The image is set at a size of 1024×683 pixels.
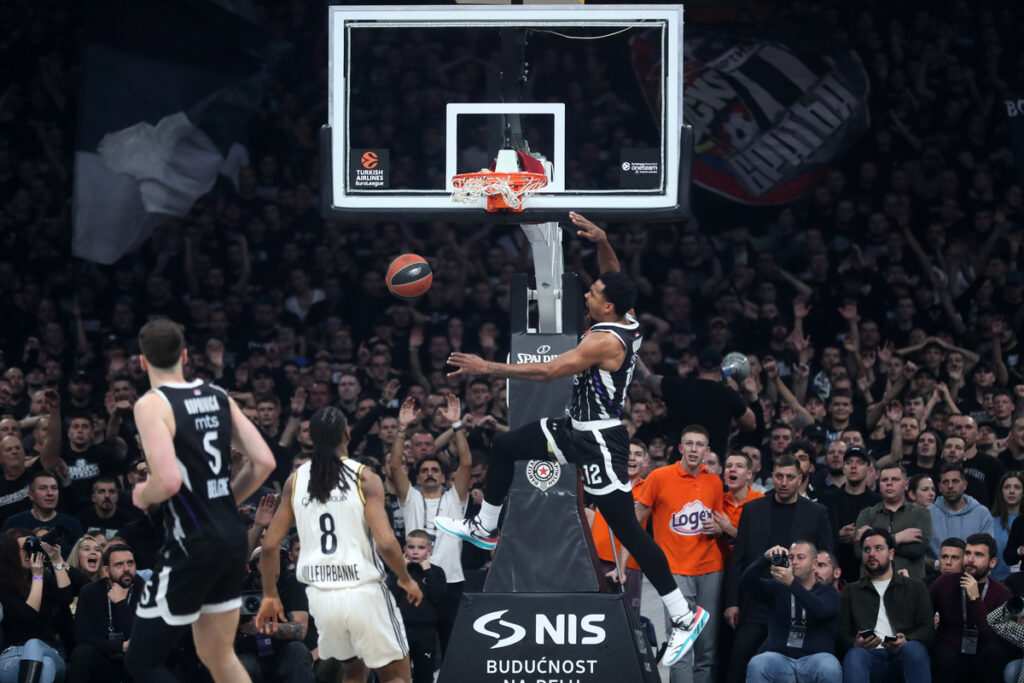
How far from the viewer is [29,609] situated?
10516mm

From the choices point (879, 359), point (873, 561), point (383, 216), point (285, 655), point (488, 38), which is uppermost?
point (488, 38)

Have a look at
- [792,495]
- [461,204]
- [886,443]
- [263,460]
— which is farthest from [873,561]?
[263,460]

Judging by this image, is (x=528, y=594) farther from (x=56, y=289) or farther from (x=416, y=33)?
(x=416, y=33)

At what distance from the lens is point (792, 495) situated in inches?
424

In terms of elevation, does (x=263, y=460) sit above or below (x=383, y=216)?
below

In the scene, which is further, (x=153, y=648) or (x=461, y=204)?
(x=461, y=204)

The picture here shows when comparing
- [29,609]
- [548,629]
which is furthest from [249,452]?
[29,609]

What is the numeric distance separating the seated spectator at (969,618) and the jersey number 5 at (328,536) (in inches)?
180

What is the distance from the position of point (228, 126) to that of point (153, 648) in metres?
11.0

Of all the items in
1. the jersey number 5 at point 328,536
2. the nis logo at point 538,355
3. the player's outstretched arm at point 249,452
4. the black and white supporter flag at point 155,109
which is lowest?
the jersey number 5 at point 328,536

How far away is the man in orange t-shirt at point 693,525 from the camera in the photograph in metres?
10.9

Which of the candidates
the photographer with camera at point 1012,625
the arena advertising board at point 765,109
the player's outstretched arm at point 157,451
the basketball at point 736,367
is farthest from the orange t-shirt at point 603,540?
the arena advertising board at point 765,109

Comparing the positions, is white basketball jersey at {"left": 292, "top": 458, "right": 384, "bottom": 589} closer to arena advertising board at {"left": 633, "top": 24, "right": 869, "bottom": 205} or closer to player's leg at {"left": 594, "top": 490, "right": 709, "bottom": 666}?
player's leg at {"left": 594, "top": 490, "right": 709, "bottom": 666}

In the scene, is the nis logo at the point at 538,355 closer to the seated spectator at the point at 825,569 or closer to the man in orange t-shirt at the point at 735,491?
the man in orange t-shirt at the point at 735,491
